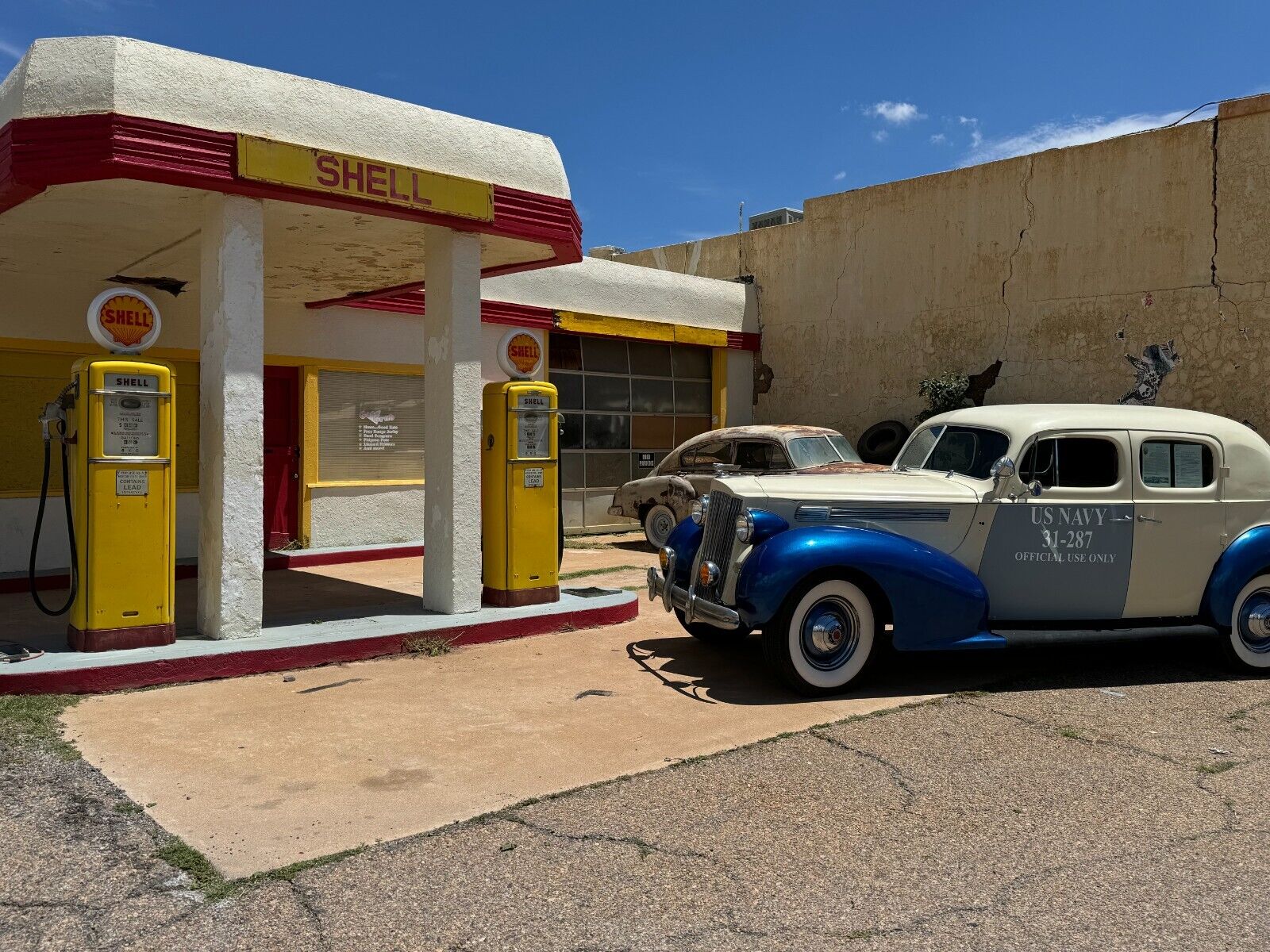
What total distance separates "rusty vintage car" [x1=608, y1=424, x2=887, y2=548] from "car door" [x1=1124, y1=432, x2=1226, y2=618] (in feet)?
13.9

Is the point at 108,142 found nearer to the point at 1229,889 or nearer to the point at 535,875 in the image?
the point at 535,875

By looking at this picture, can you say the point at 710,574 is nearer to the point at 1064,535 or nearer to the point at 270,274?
the point at 1064,535

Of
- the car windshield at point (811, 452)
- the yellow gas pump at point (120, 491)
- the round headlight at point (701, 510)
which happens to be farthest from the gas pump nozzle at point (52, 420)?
the car windshield at point (811, 452)

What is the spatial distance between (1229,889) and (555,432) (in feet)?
18.4

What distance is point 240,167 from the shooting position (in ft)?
20.7

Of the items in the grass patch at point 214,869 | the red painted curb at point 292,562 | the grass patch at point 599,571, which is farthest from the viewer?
the grass patch at point 599,571

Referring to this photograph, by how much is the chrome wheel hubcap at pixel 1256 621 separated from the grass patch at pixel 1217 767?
2129 millimetres

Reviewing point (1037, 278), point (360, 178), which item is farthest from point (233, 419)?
point (1037, 278)

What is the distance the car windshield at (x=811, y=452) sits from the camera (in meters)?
11.4

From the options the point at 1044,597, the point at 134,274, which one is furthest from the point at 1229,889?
the point at 134,274

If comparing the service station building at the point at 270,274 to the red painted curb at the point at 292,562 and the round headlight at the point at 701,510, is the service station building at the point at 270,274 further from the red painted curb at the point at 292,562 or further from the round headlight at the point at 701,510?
the round headlight at the point at 701,510

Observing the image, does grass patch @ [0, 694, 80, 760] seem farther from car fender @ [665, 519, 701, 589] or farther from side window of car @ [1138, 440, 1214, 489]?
side window of car @ [1138, 440, 1214, 489]

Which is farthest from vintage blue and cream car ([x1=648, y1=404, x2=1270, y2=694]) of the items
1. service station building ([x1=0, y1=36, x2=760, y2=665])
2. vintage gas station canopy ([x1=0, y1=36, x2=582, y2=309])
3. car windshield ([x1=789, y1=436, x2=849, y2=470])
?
car windshield ([x1=789, y1=436, x2=849, y2=470])

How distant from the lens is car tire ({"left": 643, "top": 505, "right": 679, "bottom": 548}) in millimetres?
12644
